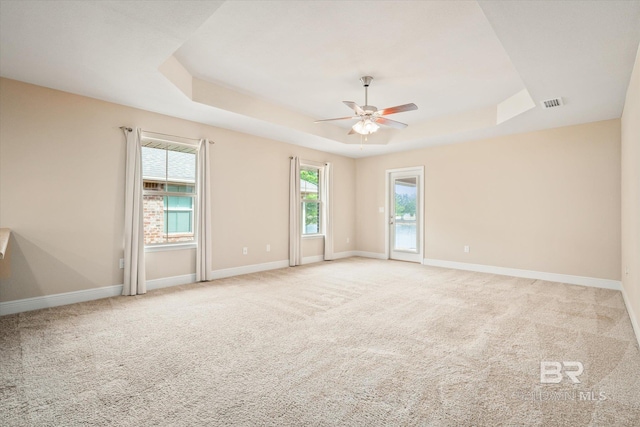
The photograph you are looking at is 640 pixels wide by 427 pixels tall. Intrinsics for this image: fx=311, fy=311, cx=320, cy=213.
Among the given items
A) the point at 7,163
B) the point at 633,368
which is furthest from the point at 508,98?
the point at 7,163

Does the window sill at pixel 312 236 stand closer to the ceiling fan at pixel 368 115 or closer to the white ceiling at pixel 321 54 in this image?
→ the white ceiling at pixel 321 54

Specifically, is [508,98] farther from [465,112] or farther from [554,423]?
[554,423]

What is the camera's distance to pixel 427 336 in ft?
9.81

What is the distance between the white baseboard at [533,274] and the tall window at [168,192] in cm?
512

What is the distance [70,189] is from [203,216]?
1.80 m

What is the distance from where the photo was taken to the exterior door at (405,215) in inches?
288

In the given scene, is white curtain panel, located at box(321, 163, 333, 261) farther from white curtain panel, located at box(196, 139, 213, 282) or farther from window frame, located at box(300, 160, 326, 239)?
white curtain panel, located at box(196, 139, 213, 282)

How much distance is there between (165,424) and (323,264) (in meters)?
5.39

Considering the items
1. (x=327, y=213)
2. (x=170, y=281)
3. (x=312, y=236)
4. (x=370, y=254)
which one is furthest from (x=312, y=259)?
(x=170, y=281)

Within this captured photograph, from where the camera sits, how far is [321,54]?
141 inches

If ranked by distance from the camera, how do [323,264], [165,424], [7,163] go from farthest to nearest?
[323,264] < [7,163] < [165,424]

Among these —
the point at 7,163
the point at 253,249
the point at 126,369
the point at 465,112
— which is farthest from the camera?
the point at 253,249

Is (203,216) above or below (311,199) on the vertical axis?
below

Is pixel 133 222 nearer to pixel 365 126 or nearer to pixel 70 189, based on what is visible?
pixel 70 189
